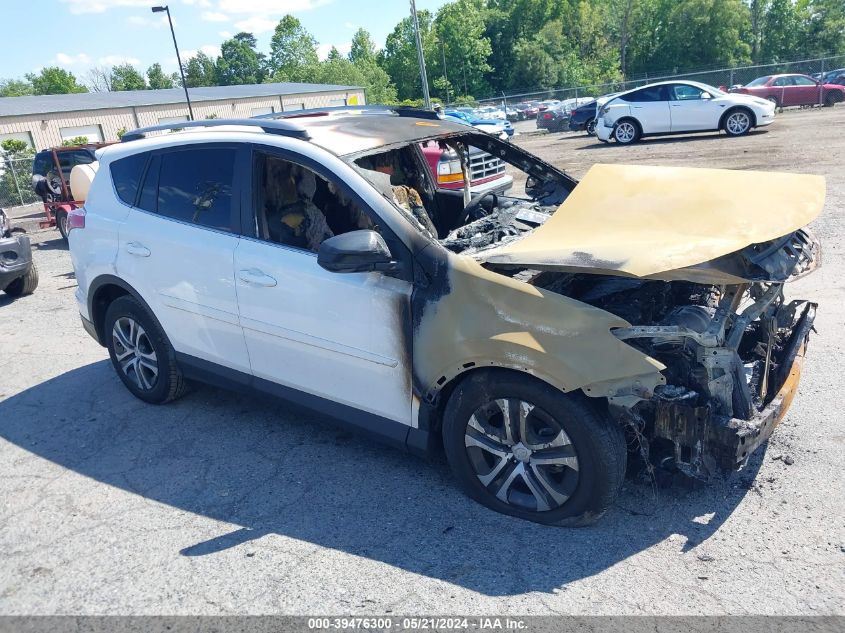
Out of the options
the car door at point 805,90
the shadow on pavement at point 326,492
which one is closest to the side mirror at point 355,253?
A: the shadow on pavement at point 326,492

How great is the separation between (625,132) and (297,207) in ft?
57.8

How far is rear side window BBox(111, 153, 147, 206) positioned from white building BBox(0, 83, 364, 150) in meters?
30.0

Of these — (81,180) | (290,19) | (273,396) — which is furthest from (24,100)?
(290,19)

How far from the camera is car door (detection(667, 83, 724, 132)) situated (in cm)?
1869

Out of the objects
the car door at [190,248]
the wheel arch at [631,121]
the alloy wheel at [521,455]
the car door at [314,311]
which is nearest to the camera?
the alloy wheel at [521,455]

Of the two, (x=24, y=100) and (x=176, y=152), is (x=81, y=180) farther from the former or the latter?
(x=24, y=100)

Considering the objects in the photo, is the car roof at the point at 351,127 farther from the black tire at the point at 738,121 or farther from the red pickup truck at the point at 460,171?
the black tire at the point at 738,121

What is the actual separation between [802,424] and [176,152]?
13.8 feet

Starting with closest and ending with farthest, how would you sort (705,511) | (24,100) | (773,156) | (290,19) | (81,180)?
(705,511) → (81,180) → (773,156) → (24,100) → (290,19)

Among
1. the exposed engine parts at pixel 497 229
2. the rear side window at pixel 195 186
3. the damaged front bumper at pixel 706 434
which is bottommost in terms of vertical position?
the damaged front bumper at pixel 706 434

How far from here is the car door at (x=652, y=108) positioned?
62.4ft

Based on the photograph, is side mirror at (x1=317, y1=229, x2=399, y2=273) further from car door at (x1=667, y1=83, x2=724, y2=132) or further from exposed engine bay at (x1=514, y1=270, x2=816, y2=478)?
car door at (x1=667, y1=83, x2=724, y2=132)

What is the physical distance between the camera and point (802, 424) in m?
4.07

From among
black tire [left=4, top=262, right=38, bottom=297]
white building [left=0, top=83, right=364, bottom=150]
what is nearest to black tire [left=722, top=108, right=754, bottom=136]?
black tire [left=4, top=262, right=38, bottom=297]
